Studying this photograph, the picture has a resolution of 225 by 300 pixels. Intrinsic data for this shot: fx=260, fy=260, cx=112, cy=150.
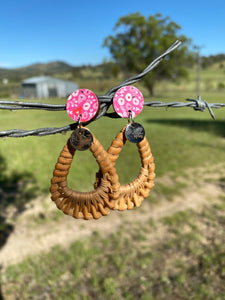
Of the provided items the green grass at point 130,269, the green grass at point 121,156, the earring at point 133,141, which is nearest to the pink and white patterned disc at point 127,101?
the earring at point 133,141

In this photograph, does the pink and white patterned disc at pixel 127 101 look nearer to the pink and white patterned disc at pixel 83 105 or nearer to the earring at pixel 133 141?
the earring at pixel 133 141

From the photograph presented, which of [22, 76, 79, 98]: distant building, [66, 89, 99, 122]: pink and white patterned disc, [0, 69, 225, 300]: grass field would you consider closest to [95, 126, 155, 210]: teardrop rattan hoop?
[66, 89, 99, 122]: pink and white patterned disc

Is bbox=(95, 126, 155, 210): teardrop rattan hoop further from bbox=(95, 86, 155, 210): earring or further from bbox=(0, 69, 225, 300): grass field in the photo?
bbox=(0, 69, 225, 300): grass field

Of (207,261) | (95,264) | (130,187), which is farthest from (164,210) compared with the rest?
(130,187)

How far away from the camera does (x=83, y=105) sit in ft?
4.59

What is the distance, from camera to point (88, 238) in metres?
6.48

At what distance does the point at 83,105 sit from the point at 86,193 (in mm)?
550

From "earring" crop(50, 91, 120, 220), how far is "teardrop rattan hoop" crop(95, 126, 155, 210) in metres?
0.07

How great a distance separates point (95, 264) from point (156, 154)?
7745 millimetres

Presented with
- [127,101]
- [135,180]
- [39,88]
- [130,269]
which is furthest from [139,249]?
[39,88]

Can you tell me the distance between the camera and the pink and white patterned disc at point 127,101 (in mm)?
1497

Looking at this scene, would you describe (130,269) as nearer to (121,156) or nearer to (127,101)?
(127,101)

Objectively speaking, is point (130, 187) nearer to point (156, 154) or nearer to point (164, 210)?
point (164, 210)

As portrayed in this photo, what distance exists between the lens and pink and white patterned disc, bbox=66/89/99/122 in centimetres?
140
